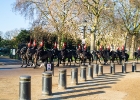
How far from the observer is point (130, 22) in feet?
200

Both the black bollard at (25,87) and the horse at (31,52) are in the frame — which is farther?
the horse at (31,52)

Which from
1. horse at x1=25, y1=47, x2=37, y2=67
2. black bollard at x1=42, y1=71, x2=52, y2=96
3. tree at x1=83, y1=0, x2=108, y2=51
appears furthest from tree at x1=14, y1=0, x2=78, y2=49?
black bollard at x1=42, y1=71, x2=52, y2=96

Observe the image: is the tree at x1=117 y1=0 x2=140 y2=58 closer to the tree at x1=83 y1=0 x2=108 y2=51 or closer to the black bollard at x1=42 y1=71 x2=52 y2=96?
the tree at x1=83 y1=0 x2=108 y2=51

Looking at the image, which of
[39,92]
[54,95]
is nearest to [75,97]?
[54,95]

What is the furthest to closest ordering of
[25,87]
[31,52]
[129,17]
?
[129,17]
[31,52]
[25,87]

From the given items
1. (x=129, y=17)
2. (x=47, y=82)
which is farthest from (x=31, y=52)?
(x=129, y=17)

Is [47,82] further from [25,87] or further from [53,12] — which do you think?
[53,12]

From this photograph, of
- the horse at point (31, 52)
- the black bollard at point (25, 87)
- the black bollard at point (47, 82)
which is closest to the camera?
the black bollard at point (25, 87)

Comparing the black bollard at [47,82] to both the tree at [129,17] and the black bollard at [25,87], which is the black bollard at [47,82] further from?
the tree at [129,17]

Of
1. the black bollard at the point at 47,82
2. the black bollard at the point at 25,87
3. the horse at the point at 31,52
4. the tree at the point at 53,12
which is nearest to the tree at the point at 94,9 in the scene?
the tree at the point at 53,12

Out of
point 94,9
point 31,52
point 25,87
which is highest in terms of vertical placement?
point 94,9

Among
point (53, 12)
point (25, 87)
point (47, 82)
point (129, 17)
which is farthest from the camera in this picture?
point (129, 17)

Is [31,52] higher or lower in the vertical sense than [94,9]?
lower

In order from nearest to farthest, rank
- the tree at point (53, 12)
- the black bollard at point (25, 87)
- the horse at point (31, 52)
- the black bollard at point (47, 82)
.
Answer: the black bollard at point (25, 87) < the black bollard at point (47, 82) < the horse at point (31, 52) < the tree at point (53, 12)
